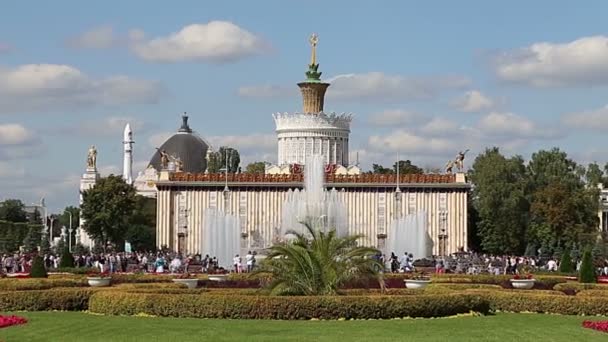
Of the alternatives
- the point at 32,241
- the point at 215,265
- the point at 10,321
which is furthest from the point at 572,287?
the point at 32,241

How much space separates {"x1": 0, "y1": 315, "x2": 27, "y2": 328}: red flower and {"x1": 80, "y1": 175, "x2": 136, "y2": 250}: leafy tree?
66.1m

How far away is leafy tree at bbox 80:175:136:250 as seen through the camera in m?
90.6

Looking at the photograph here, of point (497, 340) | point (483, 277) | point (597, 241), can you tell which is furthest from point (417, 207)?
point (497, 340)

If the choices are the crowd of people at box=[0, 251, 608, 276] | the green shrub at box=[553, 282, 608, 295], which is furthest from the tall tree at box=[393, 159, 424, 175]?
the green shrub at box=[553, 282, 608, 295]

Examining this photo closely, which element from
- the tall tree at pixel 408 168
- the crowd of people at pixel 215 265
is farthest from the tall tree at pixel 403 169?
the crowd of people at pixel 215 265

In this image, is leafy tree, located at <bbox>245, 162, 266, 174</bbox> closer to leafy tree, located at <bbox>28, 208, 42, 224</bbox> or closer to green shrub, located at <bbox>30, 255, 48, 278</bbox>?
leafy tree, located at <bbox>28, 208, 42, 224</bbox>

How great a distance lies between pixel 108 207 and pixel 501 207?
29.4m

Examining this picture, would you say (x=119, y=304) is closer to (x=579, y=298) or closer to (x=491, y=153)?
(x=579, y=298)

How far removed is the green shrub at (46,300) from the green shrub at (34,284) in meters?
5.15

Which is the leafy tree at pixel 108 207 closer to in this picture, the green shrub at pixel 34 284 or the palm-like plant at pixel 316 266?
the green shrub at pixel 34 284

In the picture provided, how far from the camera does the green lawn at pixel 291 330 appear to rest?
2144 centimetres

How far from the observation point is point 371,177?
89625 millimetres

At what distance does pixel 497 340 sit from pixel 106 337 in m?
7.00

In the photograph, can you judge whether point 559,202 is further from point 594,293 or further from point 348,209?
point 594,293
